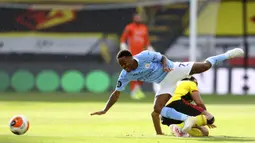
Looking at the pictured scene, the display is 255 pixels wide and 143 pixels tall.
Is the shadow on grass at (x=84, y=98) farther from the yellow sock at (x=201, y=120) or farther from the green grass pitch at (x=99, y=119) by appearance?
the yellow sock at (x=201, y=120)

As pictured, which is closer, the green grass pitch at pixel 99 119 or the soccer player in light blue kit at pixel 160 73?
the green grass pitch at pixel 99 119

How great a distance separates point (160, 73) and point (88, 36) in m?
17.8

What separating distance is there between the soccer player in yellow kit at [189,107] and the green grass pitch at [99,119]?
24 cm

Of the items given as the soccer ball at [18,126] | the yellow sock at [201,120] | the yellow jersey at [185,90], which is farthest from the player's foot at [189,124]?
the soccer ball at [18,126]

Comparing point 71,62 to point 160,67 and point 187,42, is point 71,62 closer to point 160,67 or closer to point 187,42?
point 187,42

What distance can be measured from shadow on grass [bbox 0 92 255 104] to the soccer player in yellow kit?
10.0m

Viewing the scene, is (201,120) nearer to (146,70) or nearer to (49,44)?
(146,70)

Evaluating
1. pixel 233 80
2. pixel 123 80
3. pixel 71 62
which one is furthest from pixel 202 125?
pixel 71 62

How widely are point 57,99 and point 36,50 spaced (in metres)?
6.60

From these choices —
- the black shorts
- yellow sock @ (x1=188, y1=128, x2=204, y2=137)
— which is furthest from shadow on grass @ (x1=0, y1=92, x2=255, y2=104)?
yellow sock @ (x1=188, y1=128, x2=204, y2=137)

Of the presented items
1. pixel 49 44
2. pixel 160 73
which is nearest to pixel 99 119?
pixel 160 73

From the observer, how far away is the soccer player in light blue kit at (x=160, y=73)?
43.4 ft

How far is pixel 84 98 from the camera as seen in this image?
25.2m

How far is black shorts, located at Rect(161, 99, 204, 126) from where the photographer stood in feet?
42.9
